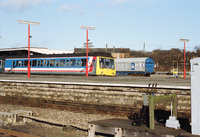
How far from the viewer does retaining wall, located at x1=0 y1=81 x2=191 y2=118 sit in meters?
12.8

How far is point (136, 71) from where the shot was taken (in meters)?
43.1

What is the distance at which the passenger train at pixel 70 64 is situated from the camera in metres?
27.9

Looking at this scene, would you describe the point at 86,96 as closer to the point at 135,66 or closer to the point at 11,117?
the point at 11,117

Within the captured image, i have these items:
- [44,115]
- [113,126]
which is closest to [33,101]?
[44,115]

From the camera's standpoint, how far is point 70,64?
2970 cm

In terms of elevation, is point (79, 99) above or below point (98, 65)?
below

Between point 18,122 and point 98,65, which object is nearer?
point 18,122

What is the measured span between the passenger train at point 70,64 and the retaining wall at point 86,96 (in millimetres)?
8994

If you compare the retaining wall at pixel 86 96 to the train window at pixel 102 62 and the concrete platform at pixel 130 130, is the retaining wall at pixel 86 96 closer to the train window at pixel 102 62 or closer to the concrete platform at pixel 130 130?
the concrete platform at pixel 130 130

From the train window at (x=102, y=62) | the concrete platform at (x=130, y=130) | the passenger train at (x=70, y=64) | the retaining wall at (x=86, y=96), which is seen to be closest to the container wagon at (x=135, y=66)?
the passenger train at (x=70, y=64)

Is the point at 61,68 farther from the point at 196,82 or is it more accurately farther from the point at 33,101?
the point at 196,82

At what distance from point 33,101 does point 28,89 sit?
3.31 ft

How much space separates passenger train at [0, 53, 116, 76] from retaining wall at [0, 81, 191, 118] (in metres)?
8.99

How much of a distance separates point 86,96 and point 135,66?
2825 cm
